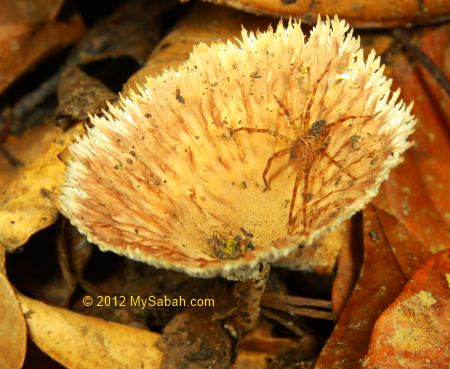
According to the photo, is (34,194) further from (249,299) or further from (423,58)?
(423,58)

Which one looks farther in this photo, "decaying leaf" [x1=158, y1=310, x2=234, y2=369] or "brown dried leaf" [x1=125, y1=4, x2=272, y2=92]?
"brown dried leaf" [x1=125, y1=4, x2=272, y2=92]

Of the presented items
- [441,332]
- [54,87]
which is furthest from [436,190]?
[54,87]

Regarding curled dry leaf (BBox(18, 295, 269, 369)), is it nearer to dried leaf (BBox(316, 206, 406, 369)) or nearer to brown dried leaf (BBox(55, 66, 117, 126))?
dried leaf (BBox(316, 206, 406, 369))

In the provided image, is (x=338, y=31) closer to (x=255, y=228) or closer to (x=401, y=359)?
(x=255, y=228)

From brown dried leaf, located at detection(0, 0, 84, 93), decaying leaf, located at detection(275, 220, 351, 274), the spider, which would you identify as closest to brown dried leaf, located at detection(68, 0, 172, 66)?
brown dried leaf, located at detection(0, 0, 84, 93)

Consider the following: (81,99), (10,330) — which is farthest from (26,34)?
(10,330)

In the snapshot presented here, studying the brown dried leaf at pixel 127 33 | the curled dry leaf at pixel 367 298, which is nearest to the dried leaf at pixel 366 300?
the curled dry leaf at pixel 367 298
